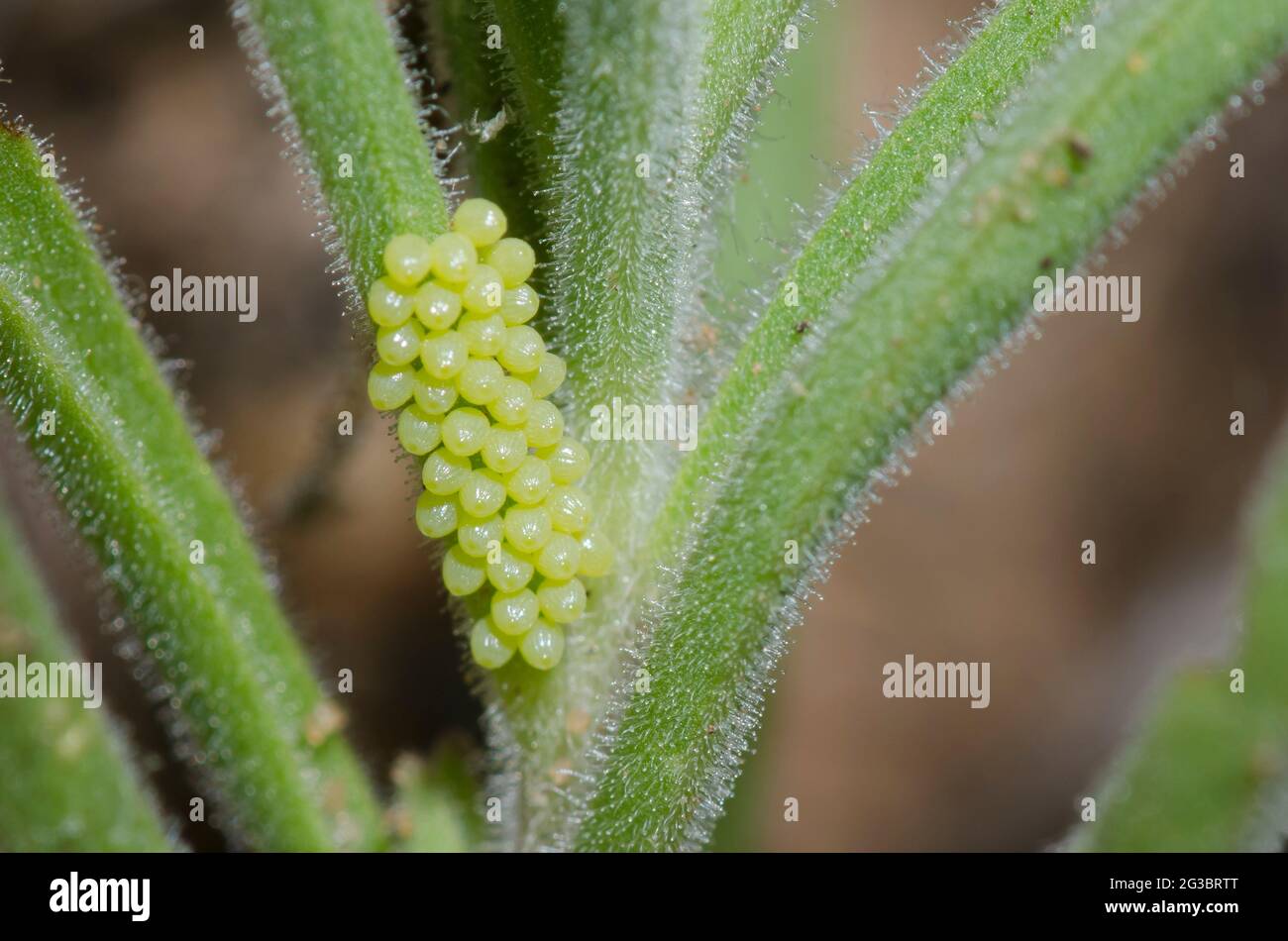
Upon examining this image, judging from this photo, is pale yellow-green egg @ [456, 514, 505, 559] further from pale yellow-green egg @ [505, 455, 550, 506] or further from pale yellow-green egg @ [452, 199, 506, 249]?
pale yellow-green egg @ [452, 199, 506, 249]

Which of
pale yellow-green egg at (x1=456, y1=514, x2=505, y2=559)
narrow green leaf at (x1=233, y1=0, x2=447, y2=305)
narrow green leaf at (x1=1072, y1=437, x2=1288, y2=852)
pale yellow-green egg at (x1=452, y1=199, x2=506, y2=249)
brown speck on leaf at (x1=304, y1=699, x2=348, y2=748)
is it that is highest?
narrow green leaf at (x1=233, y1=0, x2=447, y2=305)

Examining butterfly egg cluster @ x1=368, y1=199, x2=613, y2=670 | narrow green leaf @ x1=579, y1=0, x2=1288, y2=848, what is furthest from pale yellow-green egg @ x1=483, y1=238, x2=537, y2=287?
narrow green leaf @ x1=579, y1=0, x2=1288, y2=848

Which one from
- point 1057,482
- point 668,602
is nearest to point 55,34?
point 668,602

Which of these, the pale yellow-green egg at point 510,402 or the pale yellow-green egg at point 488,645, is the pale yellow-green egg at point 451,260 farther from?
the pale yellow-green egg at point 488,645

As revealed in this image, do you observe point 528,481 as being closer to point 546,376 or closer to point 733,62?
point 546,376

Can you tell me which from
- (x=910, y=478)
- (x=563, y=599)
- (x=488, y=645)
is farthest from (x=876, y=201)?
(x=910, y=478)

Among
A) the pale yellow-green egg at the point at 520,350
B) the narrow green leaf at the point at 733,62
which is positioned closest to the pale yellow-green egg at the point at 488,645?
the pale yellow-green egg at the point at 520,350

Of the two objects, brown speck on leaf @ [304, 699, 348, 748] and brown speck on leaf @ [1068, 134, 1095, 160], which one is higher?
brown speck on leaf @ [1068, 134, 1095, 160]

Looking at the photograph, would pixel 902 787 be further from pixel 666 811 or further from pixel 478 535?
pixel 478 535
